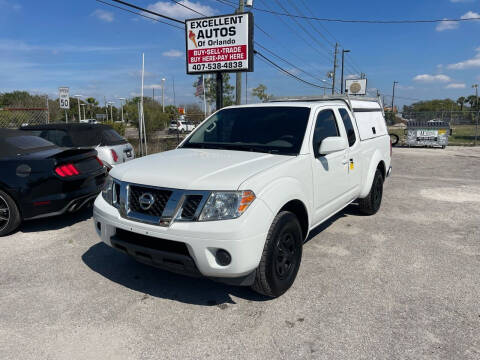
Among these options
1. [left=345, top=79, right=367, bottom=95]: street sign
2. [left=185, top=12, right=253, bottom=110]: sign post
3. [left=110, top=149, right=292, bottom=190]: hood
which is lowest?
[left=110, top=149, right=292, bottom=190]: hood

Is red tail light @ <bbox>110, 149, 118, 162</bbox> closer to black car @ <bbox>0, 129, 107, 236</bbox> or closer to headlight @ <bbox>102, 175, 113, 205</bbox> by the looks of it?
black car @ <bbox>0, 129, 107, 236</bbox>

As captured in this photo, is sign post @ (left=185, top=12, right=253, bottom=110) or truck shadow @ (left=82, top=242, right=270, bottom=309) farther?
sign post @ (left=185, top=12, right=253, bottom=110)

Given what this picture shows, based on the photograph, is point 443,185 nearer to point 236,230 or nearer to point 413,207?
point 413,207

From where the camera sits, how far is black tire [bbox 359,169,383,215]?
18.4ft

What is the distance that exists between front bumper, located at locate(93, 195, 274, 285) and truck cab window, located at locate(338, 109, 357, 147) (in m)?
2.40

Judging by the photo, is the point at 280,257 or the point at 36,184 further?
the point at 36,184

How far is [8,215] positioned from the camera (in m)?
4.69

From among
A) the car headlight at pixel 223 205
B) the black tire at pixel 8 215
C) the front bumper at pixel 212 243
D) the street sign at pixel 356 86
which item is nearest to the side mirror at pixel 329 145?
the front bumper at pixel 212 243

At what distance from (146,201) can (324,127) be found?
7.50ft

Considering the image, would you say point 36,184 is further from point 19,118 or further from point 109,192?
point 19,118

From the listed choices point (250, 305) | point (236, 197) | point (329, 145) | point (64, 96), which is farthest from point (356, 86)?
point (236, 197)

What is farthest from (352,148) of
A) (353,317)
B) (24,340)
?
(24,340)

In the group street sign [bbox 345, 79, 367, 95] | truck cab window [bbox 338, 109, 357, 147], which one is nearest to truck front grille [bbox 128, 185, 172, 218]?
truck cab window [bbox 338, 109, 357, 147]

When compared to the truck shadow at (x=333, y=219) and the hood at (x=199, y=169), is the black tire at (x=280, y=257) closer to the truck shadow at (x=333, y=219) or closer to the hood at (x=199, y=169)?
the hood at (x=199, y=169)
